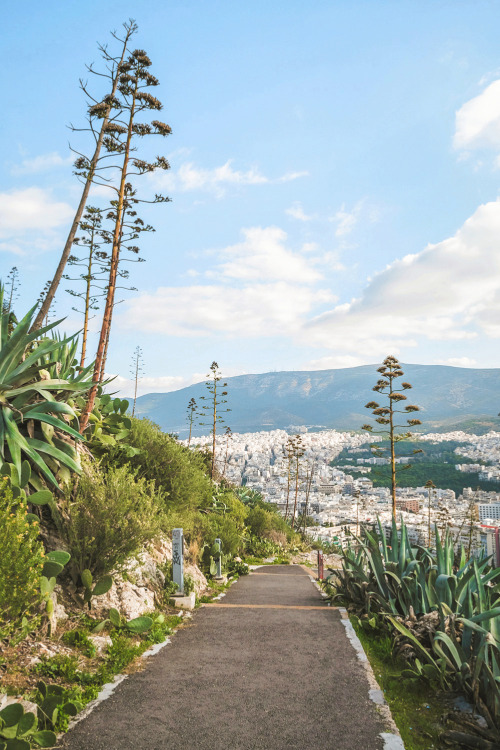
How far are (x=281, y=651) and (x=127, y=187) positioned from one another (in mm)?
8141

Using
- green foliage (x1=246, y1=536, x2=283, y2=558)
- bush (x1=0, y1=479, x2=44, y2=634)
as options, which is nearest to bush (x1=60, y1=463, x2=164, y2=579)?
bush (x1=0, y1=479, x2=44, y2=634)

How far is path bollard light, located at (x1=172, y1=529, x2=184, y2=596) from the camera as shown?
8.42m

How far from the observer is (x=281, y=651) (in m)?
6.15

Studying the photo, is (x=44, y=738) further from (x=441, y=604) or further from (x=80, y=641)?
(x=441, y=604)

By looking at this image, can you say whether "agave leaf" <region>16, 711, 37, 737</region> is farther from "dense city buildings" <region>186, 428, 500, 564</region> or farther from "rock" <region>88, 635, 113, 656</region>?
"dense city buildings" <region>186, 428, 500, 564</region>

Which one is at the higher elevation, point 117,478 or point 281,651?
point 117,478

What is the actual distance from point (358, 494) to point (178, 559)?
13293mm

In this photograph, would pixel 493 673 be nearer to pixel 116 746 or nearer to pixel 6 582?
pixel 116 746

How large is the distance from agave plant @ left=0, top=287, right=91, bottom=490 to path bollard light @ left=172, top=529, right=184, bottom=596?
216cm

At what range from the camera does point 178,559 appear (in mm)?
8562

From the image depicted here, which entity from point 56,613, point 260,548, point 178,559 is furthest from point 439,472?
point 56,613

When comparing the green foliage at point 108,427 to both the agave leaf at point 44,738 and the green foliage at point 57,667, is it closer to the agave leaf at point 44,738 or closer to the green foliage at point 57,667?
the green foliage at point 57,667

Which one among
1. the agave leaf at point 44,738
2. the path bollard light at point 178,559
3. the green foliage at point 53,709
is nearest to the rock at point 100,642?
the green foliage at point 53,709

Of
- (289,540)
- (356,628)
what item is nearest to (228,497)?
(289,540)
